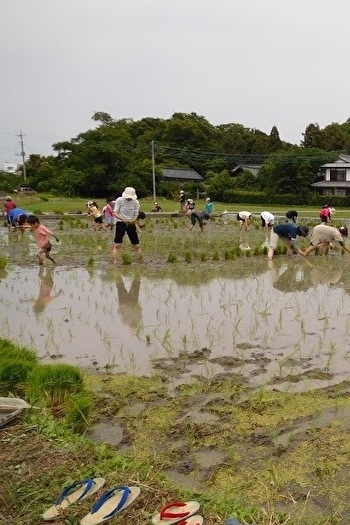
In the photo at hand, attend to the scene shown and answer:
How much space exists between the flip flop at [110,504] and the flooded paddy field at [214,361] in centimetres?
40

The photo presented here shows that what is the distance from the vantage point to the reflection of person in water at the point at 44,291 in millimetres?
6391

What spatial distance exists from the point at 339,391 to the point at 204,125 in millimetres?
53870

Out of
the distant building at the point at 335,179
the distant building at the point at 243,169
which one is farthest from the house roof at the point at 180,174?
the distant building at the point at 335,179

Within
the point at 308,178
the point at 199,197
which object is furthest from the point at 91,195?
the point at 308,178

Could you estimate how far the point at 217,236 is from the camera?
15.5 m

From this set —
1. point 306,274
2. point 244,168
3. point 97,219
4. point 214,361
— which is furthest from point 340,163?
point 214,361

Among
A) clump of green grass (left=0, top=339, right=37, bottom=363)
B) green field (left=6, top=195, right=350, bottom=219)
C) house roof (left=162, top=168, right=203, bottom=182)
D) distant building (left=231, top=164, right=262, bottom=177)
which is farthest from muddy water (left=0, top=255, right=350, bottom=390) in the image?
distant building (left=231, top=164, right=262, bottom=177)

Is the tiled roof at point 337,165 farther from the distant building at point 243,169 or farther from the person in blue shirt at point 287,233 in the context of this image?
the person in blue shirt at point 287,233

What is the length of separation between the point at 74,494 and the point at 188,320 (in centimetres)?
344

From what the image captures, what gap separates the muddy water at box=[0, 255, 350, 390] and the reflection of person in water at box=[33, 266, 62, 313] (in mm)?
13

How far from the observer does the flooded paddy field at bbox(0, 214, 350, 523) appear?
8.86 ft

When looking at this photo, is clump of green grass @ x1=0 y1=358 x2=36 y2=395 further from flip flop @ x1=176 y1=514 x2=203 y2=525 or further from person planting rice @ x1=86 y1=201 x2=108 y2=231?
person planting rice @ x1=86 y1=201 x2=108 y2=231

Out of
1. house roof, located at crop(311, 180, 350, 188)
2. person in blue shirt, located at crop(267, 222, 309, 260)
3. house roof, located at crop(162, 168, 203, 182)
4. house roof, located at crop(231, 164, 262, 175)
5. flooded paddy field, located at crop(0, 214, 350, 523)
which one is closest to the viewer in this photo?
flooded paddy field, located at crop(0, 214, 350, 523)

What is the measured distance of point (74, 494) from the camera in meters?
2.31
